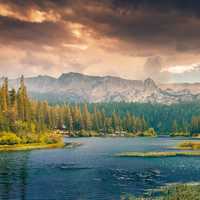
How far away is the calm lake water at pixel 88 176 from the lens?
191 ft

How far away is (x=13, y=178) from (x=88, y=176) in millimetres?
14157

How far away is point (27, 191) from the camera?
5975 centimetres

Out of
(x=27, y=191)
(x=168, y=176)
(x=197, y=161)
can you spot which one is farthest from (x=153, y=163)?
(x=27, y=191)

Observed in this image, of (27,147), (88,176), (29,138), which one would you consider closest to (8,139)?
(27,147)

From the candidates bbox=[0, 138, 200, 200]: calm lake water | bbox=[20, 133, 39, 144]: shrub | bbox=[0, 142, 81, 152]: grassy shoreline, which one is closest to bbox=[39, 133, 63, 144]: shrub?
bbox=[20, 133, 39, 144]: shrub

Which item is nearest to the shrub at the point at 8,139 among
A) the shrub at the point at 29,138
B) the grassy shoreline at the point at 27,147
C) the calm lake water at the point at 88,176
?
the grassy shoreline at the point at 27,147

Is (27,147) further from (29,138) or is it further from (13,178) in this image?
(13,178)

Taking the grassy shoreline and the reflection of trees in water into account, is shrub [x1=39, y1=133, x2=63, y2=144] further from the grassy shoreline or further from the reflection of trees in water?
the reflection of trees in water

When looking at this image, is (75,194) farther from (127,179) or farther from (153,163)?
(153,163)

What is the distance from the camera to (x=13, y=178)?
7244 centimetres

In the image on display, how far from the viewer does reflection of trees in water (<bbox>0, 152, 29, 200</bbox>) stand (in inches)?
2263

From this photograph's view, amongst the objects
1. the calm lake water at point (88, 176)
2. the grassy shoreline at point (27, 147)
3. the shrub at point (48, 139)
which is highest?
the shrub at point (48, 139)

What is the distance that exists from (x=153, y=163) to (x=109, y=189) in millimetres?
35305

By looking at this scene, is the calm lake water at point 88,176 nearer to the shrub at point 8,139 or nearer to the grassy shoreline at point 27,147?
the grassy shoreline at point 27,147
